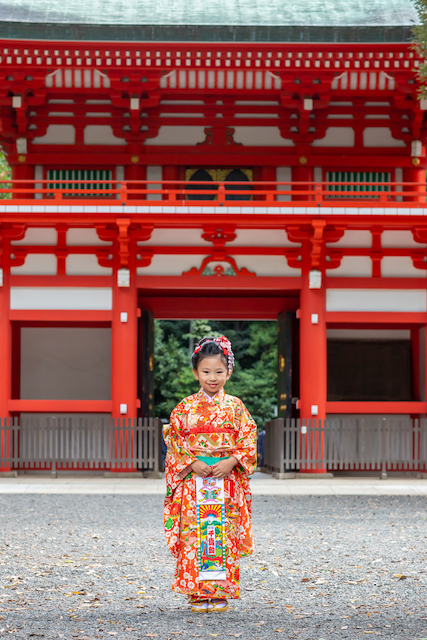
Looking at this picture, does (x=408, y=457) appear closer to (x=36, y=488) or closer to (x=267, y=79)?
(x=36, y=488)

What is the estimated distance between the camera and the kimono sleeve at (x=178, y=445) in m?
5.26

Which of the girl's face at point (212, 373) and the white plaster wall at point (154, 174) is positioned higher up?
the white plaster wall at point (154, 174)

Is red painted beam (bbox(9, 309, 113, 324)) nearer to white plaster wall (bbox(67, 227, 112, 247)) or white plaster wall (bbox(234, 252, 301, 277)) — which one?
white plaster wall (bbox(67, 227, 112, 247))

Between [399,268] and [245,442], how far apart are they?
10533mm

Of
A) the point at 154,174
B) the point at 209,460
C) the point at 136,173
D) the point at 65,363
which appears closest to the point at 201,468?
the point at 209,460

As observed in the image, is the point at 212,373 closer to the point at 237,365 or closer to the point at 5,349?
the point at 5,349

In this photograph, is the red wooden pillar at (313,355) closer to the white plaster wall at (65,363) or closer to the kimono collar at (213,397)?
the white plaster wall at (65,363)

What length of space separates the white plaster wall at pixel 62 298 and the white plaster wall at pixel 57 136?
10.4ft

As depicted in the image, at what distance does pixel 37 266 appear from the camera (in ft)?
49.0

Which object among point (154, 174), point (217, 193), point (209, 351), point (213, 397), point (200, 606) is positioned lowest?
point (200, 606)

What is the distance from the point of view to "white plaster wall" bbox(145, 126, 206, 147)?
15.9 meters

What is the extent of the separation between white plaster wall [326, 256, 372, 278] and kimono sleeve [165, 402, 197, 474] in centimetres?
1009

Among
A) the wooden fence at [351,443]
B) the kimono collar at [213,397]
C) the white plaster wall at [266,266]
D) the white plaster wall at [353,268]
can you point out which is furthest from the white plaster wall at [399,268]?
the kimono collar at [213,397]

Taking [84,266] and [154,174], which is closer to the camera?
[84,266]
